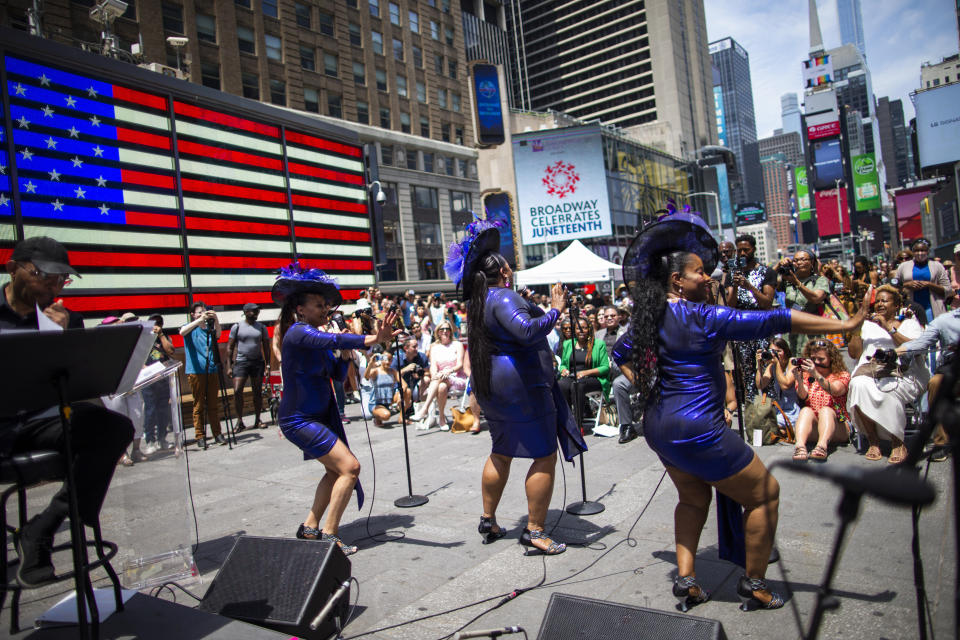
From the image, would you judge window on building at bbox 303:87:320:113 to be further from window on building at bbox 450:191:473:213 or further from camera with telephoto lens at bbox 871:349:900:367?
camera with telephoto lens at bbox 871:349:900:367

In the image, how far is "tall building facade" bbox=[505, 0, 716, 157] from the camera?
98.0m

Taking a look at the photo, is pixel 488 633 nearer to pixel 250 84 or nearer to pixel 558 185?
pixel 558 185

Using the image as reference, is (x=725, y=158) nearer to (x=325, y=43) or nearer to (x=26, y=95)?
(x=325, y=43)

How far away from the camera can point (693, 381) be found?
9.85 feet

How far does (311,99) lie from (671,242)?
36558 mm

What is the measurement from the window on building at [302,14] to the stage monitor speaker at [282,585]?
1496 inches

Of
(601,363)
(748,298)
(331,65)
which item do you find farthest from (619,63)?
(748,298)

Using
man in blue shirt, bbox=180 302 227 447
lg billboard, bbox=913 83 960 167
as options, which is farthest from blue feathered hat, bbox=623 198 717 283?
lg billboard, bbox=913 83 960 167

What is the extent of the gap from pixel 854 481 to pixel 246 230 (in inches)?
469

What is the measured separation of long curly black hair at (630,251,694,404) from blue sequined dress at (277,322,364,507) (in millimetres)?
1780

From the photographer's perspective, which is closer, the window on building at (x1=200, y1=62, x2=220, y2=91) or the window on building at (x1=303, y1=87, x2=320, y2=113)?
the window on building at (x1=200, y1=62, x2=220, y2=91)

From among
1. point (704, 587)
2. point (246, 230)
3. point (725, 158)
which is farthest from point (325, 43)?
point (725, 158)

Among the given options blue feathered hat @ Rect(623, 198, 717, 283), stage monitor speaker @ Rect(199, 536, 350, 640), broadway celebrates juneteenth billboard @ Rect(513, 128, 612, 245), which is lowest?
stage monitor speaker @ Rect(199, 536, 350, 640)

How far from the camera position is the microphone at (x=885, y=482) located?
1.20 meters
